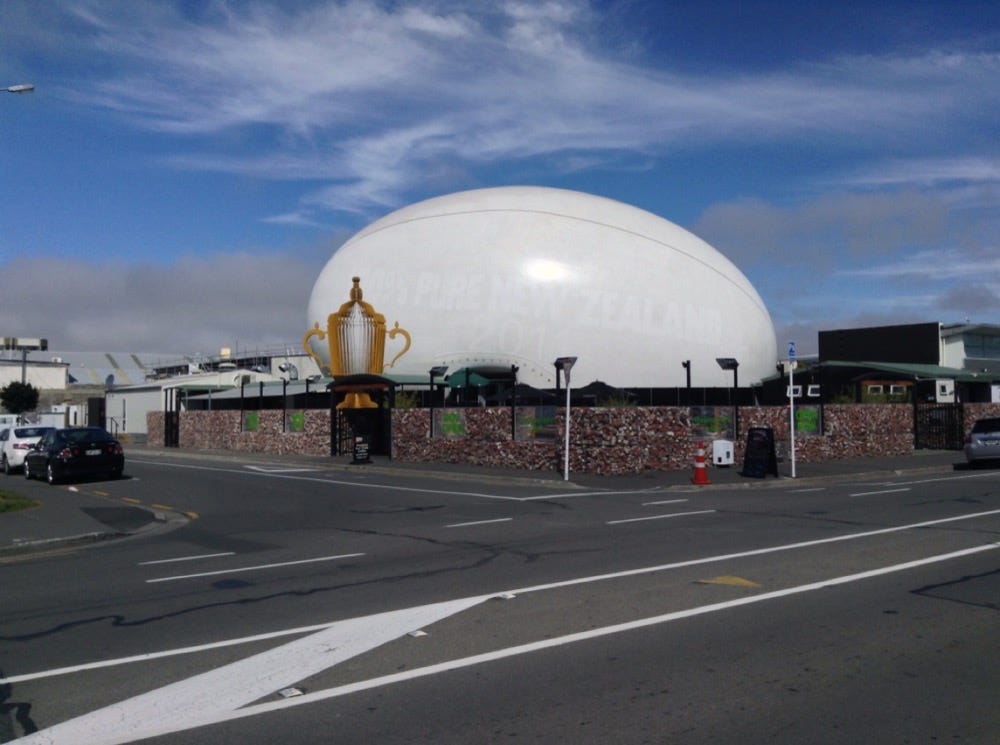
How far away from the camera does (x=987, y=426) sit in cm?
2656

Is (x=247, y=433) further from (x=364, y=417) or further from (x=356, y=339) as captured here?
(x=364, y=417)

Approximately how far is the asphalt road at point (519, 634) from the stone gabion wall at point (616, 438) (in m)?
9.80

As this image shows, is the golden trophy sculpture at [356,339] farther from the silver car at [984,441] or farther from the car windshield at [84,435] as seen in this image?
the silver car at [984,441]

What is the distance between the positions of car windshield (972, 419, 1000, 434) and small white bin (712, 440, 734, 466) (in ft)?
23.9

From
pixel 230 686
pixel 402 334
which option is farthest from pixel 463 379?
pixel 230 686

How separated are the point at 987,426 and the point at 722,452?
7.83 m

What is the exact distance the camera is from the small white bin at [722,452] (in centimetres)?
2562

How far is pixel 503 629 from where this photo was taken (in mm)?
7453

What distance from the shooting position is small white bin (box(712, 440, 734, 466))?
25.6m

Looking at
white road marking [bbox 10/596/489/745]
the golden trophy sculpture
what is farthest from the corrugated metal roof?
white road marking [bbox 10/596/489/745]

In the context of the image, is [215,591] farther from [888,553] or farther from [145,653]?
[888,553]

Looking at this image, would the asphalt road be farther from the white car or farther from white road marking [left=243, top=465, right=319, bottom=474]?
the white car

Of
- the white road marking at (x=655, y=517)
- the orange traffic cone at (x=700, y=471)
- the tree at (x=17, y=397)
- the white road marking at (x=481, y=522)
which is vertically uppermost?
the tree at (x=17, y=397)

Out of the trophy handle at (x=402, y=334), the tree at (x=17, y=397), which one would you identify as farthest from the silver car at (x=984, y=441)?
the tree at (x=17, y=397)
